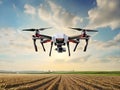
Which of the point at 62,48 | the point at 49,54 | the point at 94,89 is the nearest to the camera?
the point at 49,54

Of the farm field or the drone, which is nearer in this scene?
the drone

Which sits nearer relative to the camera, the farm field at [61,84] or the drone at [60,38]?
the drone at [60,38]

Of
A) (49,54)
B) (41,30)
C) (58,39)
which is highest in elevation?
(41,30)

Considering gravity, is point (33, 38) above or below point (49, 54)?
above

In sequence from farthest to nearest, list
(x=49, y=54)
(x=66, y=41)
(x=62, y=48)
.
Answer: (x=62, y=48) → (x=66, y=41) → (x=49, y=54)

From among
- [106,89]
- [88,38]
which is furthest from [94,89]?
[88,38]

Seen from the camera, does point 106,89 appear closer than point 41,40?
No

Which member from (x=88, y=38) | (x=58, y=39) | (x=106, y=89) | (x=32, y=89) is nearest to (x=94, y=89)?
(x=106, y=89)

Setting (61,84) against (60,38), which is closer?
(60,38)

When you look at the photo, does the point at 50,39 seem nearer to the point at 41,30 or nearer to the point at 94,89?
the point at 41,30
